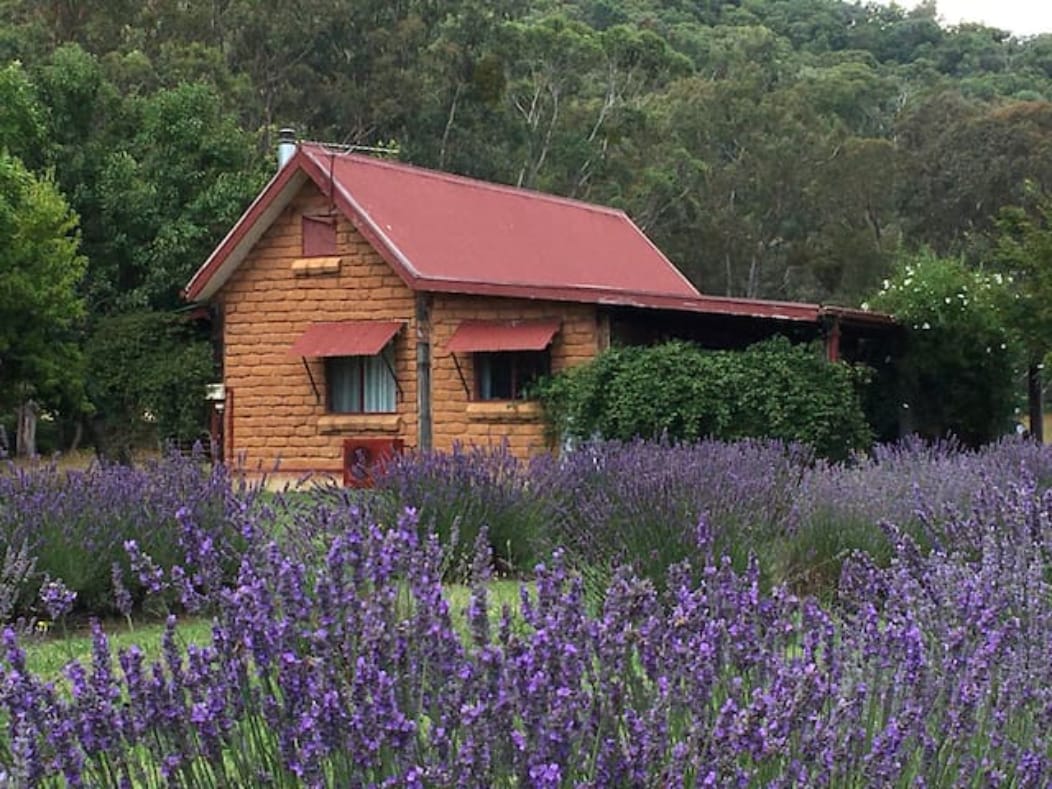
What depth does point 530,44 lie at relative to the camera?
123ft

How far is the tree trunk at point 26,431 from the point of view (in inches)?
1089

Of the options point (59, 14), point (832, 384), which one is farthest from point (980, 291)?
point (59, 14)

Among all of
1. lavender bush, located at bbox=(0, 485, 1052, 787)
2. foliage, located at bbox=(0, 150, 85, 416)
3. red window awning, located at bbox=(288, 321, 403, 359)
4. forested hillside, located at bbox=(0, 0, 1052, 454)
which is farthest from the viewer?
forested hillside, located at bbox=(0, 0, 1052, 454)

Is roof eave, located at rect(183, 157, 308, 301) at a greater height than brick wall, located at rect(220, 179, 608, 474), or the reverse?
roof eave, located at rect(183, 157, 308, 301)

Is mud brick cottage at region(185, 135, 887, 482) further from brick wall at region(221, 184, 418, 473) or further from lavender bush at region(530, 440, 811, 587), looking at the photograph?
lavender bush at region(530, 440, 811, 587)

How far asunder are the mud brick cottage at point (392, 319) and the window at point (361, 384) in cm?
2

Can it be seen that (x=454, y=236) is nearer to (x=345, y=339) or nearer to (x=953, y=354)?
(x=345, y=339)

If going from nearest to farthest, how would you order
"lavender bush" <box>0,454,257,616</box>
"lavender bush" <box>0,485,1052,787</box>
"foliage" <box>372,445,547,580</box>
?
"lavender bush" <box>0,485,1052,787</box> → "lavender bush" <box>0,454,257,616</box> → "foliage" <box>372,445,547,580</box>

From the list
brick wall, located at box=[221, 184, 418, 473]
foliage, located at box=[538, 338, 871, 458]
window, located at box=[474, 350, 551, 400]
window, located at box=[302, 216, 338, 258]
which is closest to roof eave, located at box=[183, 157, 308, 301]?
brick wall, located at box=[221, 184, 418, 473]

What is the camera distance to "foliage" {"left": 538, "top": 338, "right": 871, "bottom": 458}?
14.2 m

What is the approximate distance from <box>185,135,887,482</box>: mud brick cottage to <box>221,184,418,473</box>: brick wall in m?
0.02

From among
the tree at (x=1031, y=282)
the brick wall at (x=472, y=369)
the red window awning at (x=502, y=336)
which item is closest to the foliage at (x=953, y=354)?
the tree at (x=1031, y=282)

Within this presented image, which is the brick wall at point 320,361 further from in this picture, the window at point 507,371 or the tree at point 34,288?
the tree at point 34,288

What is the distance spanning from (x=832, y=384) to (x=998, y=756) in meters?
11.6
